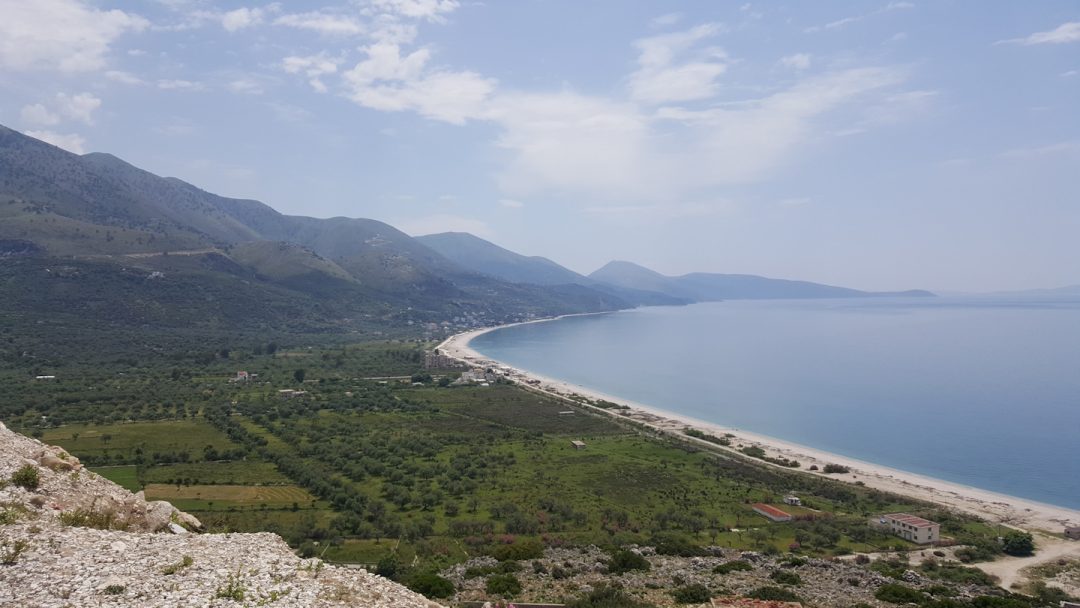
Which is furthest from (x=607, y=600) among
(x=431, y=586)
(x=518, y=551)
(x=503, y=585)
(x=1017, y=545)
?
(x=1017, y=545)

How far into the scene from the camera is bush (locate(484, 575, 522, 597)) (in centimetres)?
2073

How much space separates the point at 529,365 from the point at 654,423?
5260 cm

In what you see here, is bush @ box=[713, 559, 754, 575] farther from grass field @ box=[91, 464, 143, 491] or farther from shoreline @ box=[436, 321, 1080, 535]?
grass field @ box=[91, 464, 143, 491]

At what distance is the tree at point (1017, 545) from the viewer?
107ft

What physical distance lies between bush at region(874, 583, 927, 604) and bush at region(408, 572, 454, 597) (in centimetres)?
1493

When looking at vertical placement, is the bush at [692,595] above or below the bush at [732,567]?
above

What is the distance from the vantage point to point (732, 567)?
82.8 ft

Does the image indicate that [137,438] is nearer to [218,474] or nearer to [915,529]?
[218,474]

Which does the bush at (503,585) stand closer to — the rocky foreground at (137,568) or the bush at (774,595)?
the bush at (774,595)

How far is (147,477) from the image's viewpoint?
39.6 meters

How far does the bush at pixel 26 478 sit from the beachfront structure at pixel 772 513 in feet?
115

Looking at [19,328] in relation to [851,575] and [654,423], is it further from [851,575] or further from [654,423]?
[851,575]

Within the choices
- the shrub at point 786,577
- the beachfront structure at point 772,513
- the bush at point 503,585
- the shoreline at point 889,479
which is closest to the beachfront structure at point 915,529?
the beachfront structure at point 772,513

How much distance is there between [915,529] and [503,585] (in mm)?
25360
